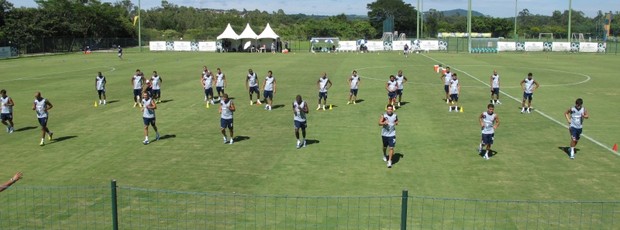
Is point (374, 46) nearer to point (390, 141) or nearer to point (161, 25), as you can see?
point (390, 141)

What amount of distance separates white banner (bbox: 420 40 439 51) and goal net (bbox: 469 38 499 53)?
19.4ft

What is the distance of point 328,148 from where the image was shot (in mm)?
19141

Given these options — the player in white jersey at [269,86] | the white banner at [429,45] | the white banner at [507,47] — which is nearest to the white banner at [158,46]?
the white banner at [429,45]

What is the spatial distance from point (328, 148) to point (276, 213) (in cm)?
672

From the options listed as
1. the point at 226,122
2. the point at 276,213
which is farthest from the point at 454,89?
the point at 276,213

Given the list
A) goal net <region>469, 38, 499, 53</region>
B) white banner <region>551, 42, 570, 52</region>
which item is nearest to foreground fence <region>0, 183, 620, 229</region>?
goal net <region>469, 38, 499, 53</region>

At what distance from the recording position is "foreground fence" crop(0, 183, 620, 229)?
1191cm

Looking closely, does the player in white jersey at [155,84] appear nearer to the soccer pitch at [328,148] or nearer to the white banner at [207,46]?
the soccer pitch at [328,148]

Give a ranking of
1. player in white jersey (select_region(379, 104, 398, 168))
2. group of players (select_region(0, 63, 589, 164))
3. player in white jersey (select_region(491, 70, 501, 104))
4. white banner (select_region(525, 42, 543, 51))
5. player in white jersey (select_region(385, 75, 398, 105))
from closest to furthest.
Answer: player in white jersey (select_region(379, 104, 398, 168)) → group of players (select_region(0, 63, 589, 164)) → player in white jersey (select_region(385, 75, 398, 105)) → player in white jersey (select_region(491, 70, 501, 104)) → white banner (select_region(525, 42, 543, 51))

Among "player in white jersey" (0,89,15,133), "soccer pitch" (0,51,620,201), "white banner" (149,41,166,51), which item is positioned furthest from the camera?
"white banner" (149,41,166,51)

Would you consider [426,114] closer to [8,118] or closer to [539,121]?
[539,121]

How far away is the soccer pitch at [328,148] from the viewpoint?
1498 centimetres

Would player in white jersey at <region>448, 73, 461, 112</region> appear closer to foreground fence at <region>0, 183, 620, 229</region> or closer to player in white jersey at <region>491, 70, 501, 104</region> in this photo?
player in white jersey at <region>491, 70, 501, 104</region>

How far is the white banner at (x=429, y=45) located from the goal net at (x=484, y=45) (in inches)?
233
